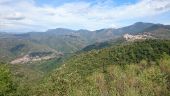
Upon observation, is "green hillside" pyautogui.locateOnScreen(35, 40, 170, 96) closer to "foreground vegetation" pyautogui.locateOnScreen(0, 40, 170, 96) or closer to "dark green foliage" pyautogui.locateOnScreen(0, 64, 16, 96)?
"foreground vegetation" pyautogui.locateOnScreen(0, 40, 170, 96)

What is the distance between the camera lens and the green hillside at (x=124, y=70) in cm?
6647

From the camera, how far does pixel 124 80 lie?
78.6m

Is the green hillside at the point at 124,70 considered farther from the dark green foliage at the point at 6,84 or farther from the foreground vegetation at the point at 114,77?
the dark green foliage at the point at 6,84

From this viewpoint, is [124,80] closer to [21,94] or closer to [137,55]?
[21,94]

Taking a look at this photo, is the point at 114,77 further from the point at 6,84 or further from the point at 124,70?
the point at 6,84

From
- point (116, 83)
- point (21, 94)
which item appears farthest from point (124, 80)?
point (21, 94)

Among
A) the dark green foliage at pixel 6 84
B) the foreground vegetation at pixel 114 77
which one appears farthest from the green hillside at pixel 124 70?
the dark green foliage at pixel 6 84

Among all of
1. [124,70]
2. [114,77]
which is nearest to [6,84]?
[114,77]

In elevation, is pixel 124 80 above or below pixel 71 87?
below

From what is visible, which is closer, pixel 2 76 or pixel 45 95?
pixel 45 95

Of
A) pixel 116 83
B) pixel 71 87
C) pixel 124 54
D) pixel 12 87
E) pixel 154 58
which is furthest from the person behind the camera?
pixel 124 54

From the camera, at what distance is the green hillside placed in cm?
6647

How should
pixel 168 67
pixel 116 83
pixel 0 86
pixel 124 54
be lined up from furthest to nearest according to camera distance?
pixel 124 54 → pixel 168 67 → pixel 116 83 → pixel 0 86

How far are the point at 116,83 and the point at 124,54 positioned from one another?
258 feet
